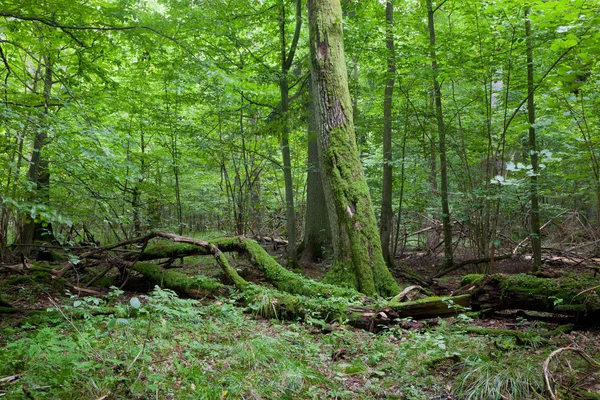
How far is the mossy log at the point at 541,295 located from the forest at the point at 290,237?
0.07 ft

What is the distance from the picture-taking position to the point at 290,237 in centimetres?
793

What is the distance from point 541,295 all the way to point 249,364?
317cm

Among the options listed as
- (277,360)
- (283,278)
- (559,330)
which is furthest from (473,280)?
(277,360)

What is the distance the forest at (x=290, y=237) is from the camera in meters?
2.71

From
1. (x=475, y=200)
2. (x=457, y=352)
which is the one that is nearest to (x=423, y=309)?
(x=457, y=352)

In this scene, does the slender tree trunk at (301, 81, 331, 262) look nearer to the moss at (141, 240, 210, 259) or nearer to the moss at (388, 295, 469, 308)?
the moss at (141, 240, 210, 259)

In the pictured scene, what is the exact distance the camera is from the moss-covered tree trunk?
537cm

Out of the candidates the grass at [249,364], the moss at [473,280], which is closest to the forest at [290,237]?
the grass at [249,364]

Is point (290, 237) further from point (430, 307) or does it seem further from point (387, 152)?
point (430, 307)

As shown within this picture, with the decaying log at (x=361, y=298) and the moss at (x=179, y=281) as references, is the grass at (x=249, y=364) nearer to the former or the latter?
the decaying log at (x=361, y=298)

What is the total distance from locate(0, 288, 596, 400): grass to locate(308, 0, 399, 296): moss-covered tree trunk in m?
1.50

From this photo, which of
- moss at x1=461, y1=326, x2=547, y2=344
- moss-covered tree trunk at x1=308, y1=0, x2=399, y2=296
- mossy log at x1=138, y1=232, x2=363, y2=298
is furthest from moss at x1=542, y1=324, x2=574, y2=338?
mossy log at x1=138, y1=232, x2=363, y2=298

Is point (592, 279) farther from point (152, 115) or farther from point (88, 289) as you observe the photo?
point (152, 115)

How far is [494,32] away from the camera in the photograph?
22.1 ft
